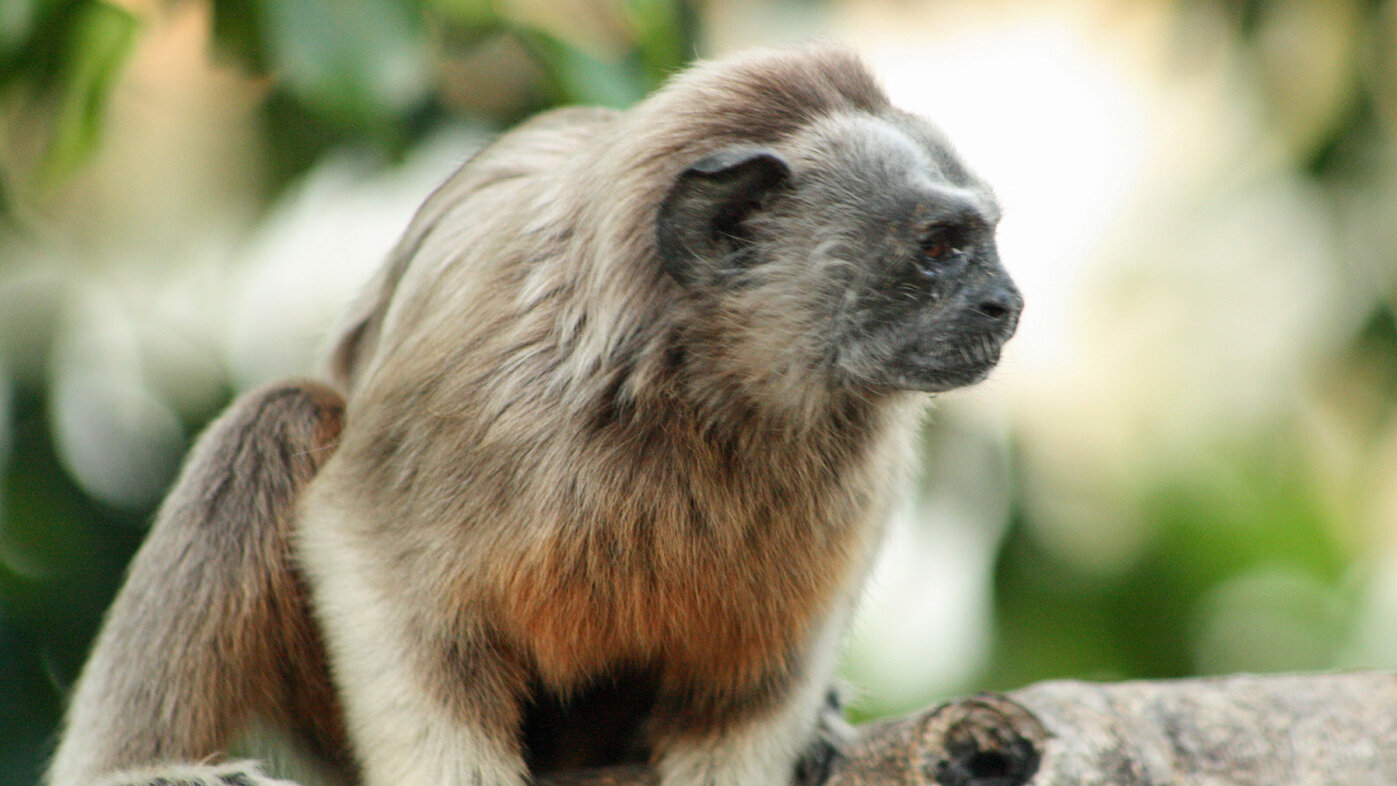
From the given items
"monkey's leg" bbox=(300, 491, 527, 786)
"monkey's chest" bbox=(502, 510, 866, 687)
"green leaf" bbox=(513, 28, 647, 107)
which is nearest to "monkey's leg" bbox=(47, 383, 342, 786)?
"monkey's leg" bbox=(300, 491, 527, 786)

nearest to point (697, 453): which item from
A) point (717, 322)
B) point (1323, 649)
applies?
point (717, 322)

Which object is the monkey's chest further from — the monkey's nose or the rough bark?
the monkey's nose

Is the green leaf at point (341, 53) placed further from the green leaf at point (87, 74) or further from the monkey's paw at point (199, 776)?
the monkey's paw at point (199, 776)

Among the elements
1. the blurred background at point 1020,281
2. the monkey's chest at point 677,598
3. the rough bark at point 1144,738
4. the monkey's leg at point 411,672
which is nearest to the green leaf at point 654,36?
the blurred background at point 1020,281

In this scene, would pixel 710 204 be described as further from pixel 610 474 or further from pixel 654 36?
pixel 654 36

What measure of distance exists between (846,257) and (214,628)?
154 cm

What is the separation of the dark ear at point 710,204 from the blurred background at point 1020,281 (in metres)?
0.88

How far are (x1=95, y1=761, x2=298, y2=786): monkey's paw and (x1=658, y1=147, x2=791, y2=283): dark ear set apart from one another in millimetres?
1361

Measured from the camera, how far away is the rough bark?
2.56 m

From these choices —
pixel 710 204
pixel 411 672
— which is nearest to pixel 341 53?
pixel 710 204

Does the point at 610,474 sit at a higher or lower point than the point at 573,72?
lower

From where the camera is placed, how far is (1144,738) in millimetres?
2781

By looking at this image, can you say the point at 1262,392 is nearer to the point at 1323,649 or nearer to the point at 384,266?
the point at 1323,649

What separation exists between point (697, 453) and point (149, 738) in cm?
133
